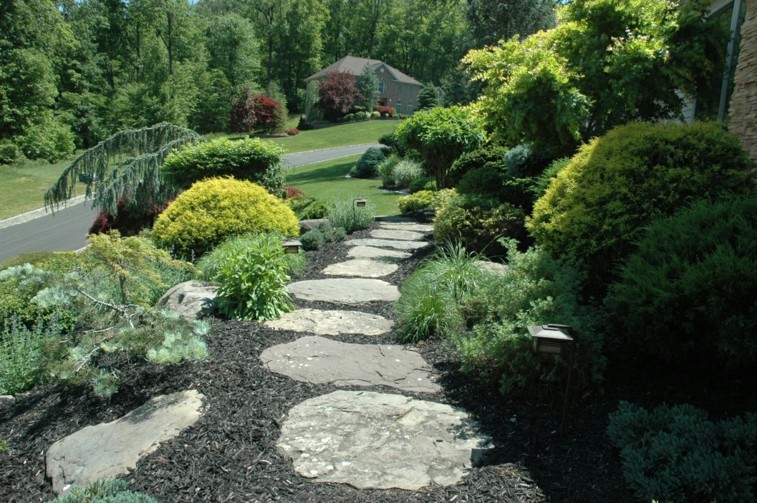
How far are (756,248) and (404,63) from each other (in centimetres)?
7014

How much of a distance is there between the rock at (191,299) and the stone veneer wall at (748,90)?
575 centimetres

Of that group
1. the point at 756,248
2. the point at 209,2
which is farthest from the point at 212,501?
the point at 209,2

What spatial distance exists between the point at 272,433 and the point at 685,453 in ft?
7.18

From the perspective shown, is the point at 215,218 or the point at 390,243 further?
the point at 390,243

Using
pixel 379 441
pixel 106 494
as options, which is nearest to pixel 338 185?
pixel 379 441

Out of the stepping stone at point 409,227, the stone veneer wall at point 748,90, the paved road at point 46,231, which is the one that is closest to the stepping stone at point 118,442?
the stone veneer wall at point 748,90

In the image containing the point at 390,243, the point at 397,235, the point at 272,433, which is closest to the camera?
the point at 272,433

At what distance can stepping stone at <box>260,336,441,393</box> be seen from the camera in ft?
12.3

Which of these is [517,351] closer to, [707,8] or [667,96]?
[667,96]

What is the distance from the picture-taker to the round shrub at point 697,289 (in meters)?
2.71

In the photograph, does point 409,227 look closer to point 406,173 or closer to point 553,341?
point 406,173

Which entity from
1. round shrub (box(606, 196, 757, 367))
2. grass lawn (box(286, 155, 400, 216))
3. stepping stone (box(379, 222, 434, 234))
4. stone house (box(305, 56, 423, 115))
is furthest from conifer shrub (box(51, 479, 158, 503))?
stone house (box(305, 56, 423, 115))

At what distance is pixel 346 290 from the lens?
5.91m

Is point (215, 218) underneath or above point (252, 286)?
above
